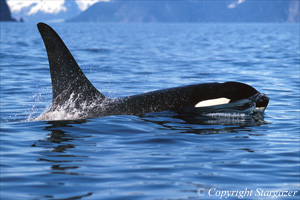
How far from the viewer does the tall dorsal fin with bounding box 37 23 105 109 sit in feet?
30.2

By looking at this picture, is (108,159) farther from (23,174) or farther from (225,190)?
(225,190)

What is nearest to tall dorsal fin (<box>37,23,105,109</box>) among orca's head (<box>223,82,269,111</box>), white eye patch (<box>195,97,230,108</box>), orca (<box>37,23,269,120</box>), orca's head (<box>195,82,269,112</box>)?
orca (<box>37,23,269,120</box>)

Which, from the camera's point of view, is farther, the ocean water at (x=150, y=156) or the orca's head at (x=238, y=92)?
the orca's head at (x=238, y=92)

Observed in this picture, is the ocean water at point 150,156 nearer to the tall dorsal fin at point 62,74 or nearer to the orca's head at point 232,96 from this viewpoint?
the orca's head at point 232,96

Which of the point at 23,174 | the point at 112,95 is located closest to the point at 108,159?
the point at 23,174

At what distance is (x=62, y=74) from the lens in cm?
937

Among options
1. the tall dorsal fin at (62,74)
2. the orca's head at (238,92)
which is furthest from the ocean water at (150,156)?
the tall dorsal fin at (62,74)

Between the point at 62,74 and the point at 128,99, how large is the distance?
137cm

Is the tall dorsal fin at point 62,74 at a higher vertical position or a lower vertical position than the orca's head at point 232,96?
higher

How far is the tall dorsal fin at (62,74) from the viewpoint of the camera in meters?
9.21

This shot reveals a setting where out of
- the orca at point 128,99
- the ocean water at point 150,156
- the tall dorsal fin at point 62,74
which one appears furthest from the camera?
the orca at point 128,99

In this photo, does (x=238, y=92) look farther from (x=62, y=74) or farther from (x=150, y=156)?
(x=62, y=74)

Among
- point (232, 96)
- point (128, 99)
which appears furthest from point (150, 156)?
point (232, 96)

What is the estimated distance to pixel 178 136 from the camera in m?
8.26
